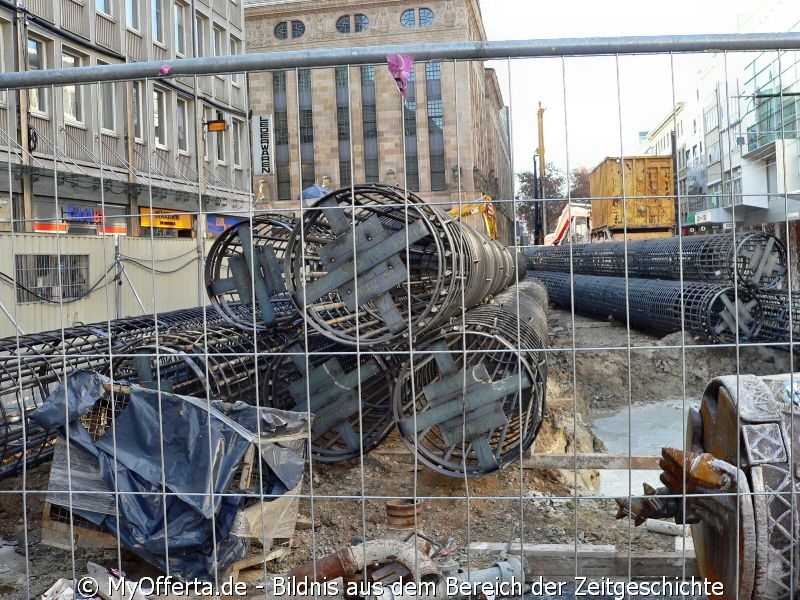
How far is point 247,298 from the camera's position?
27.7 ft

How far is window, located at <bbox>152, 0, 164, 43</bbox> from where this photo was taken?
2302 cm

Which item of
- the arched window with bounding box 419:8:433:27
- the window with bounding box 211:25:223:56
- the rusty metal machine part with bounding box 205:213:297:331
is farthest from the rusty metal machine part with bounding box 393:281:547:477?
the arched window with bounding box 419:8:433:27

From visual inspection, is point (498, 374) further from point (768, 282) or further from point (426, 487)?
point (768, 282)

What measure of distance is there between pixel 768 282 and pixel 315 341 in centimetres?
1098

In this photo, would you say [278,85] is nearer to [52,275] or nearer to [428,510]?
[52,275]

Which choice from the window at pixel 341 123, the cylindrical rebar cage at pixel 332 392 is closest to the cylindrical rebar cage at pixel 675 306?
the cylindrical rebar cage at pixel 332 392

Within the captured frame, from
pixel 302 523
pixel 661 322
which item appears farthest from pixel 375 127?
pixel 302 523

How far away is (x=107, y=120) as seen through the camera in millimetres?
19469

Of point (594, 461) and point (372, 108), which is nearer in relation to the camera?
point (594, 461)

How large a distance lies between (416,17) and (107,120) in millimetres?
33623

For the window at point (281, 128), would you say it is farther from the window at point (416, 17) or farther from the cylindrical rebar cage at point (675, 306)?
the cylindrical rebar cage at point (675, 306)

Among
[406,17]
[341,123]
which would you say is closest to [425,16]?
[406,17]

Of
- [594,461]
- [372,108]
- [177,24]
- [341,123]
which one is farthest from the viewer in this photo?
[372,108]

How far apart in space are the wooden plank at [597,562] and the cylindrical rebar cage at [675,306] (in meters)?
6.40
